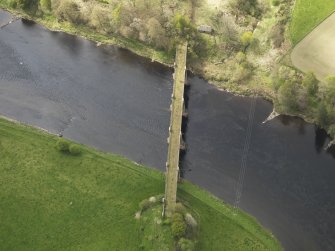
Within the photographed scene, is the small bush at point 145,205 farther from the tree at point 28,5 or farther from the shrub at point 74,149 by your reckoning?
the tree at point 28,5

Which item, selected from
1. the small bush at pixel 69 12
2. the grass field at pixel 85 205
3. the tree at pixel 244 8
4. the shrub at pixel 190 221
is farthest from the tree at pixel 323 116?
the small bush at pixel 69 12

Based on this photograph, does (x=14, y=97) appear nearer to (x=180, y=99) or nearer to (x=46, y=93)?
(x=46, y=93)

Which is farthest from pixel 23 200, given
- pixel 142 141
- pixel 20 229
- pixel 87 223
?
pixel 142 141

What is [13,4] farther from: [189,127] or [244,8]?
[189,127]

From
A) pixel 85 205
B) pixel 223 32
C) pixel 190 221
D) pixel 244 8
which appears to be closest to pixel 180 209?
pixel 190 221

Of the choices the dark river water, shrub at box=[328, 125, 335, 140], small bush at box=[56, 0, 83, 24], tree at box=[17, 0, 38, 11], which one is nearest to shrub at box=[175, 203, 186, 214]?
the dark river water

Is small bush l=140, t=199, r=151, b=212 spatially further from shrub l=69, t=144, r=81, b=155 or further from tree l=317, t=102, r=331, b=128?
tree l=317, t=102, r=331, b=128
